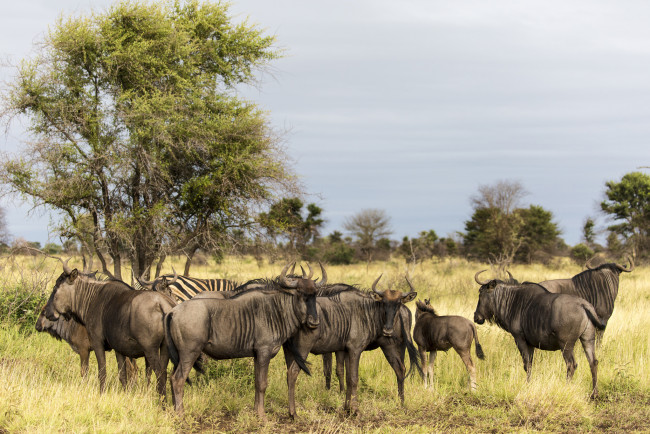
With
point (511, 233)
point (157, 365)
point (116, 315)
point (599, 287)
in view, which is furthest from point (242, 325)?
point (511, 233)

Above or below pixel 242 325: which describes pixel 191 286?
above

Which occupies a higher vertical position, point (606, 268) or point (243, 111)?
point (243, 111)

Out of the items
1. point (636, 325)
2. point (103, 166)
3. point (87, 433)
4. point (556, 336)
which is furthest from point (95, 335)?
point (103, 166)

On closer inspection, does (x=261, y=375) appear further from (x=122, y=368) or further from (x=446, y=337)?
(x=446, y=337)

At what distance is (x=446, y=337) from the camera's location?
8477 millimetres

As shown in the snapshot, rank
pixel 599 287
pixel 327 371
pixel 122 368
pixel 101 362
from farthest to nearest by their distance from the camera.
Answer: pixel 599 287 < pixel 327 371 < pixel 122 368 < pixel 101 362

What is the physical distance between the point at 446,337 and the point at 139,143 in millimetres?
12052

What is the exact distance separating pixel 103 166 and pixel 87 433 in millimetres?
12847

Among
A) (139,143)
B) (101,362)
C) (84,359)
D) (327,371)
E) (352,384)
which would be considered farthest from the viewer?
(139,143)

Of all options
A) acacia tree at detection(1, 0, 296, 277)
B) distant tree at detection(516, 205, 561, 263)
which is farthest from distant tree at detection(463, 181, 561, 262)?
acacia tree at detection(1, 0, 296, 277)

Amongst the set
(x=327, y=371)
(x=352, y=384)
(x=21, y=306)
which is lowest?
(x=327, y=371)

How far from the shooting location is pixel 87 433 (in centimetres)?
643

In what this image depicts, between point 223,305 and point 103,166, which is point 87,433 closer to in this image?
point 223,305

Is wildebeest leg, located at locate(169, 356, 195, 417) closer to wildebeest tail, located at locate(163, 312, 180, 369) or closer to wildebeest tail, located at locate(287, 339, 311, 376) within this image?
wildebeest tail, located at locate(163, 312, 180, 369)
